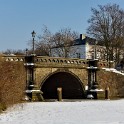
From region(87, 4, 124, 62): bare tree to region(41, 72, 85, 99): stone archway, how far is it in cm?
1600

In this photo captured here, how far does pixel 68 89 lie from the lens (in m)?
46.5

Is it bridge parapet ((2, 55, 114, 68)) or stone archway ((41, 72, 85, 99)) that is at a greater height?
bridge parapet ((2, 55, 114, 68))

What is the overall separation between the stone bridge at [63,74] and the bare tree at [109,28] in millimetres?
16166

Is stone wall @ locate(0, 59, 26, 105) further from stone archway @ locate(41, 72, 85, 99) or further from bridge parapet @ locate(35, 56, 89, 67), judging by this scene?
stone archway @ locate(41, 72, 85, 99)

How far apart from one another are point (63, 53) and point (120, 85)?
24749mm

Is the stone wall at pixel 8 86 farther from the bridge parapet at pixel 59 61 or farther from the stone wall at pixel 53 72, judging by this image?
the stone wall at pixel 53 72

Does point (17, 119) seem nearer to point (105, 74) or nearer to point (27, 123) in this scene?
point (27, 123)

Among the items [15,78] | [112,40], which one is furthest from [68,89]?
[15,78]

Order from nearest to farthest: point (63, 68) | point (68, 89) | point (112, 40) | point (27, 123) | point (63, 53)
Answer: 1. point (27, 123)
2. point (63, 68)
3. point (68, 89)
4. point (112, 40)
5. point (63, 53)

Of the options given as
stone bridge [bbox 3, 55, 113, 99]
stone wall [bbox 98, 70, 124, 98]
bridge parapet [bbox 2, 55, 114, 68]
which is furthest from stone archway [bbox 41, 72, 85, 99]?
stone wall [bbox 98, 70, 124, 98]

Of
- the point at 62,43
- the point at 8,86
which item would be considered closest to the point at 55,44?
the point at 62,43

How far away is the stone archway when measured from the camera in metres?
44.2

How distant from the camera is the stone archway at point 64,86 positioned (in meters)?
44.2

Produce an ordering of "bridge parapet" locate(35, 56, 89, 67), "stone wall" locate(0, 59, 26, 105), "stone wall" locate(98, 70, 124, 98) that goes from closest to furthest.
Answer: "stone wall" locate(0, 59, 26, 105), "bridge parapet" locate(35, 56, 89, 67), "stone wall" locate(98, 70, 124, 98)
